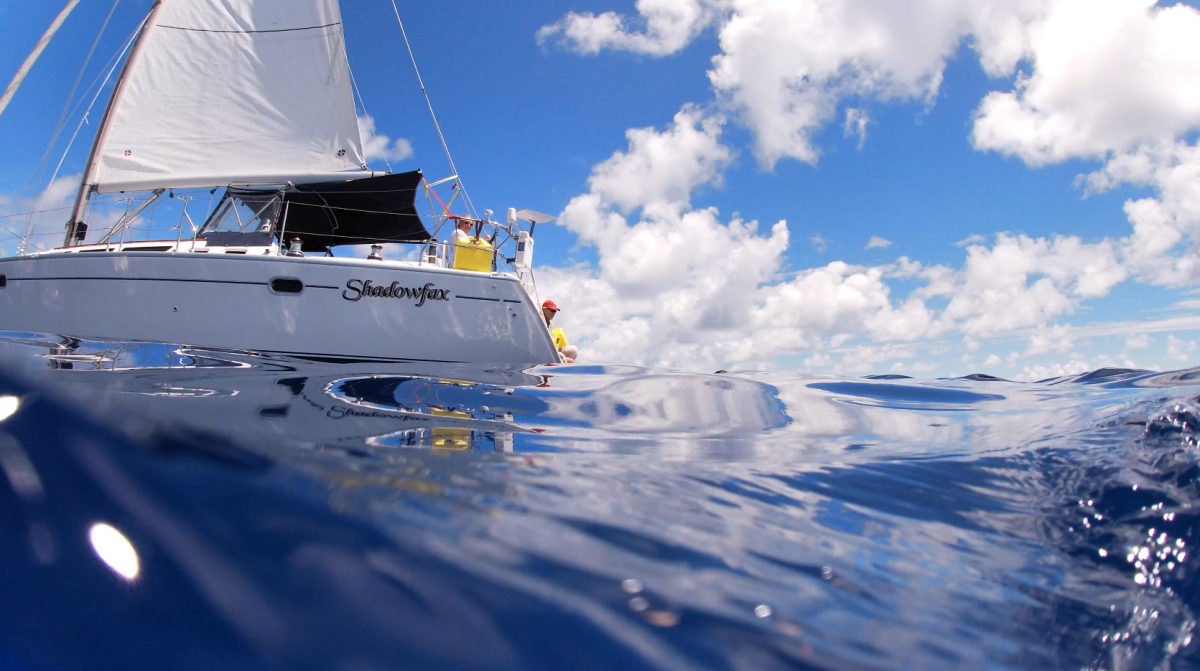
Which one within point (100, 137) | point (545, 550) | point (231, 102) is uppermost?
point (231, 102)

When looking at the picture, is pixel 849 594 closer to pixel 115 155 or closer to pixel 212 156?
pixel 212 156

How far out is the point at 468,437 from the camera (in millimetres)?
1718

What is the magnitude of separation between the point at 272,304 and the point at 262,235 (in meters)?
1.27

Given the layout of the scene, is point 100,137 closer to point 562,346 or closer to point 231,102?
point 231,102

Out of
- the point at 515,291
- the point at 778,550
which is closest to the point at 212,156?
the point at 515,291

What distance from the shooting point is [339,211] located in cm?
711

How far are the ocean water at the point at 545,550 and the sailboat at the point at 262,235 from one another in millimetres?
3949

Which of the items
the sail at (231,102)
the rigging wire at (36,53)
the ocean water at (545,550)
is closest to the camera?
the ocean water at (545,550)

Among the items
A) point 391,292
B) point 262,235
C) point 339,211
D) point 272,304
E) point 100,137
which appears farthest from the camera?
point 339,211

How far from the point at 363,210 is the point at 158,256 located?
2254mm

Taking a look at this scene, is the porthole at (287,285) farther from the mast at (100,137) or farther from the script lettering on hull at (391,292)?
the mast at (100,137)

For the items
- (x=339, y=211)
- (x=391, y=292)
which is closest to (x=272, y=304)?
(x=391, y=292)

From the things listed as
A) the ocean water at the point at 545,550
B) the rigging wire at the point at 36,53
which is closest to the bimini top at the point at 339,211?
the rigging wire at the point at 36,53

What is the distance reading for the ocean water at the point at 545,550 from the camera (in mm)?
539
